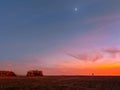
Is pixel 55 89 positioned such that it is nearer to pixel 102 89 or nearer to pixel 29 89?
pixel 29 89

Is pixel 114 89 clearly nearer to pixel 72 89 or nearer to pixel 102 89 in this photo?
pixel 102 89

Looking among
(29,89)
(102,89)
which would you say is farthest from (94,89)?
(29,89)

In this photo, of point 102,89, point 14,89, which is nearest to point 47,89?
point 14,89

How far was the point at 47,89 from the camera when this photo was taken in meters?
52.4

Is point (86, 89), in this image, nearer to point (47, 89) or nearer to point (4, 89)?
point (47, 89)

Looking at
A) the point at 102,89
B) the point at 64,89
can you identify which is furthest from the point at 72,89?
the point at 102,89

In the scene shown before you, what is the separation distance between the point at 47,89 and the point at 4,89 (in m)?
6.72

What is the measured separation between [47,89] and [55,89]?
132 centimetres

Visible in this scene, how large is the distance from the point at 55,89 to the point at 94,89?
6212mm

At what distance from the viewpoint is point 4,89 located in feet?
170

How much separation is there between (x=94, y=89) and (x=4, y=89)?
1420 cm

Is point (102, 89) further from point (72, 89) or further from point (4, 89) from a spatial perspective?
point (4, 89)

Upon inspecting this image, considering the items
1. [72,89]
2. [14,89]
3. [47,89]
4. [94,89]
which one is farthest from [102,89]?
[14,89]

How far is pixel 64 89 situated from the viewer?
53.8m
